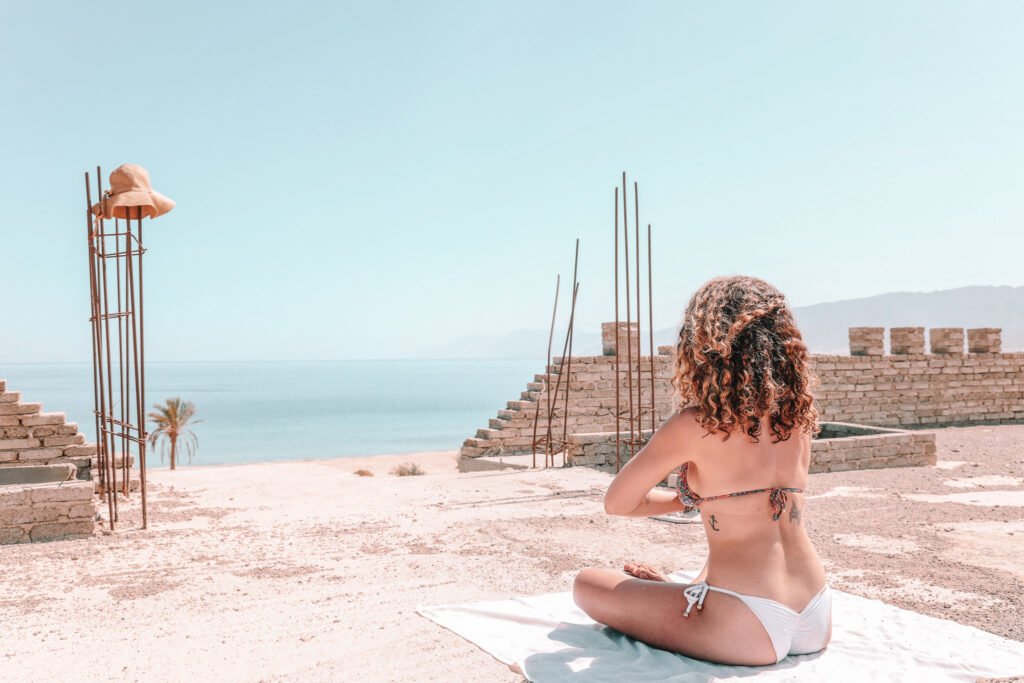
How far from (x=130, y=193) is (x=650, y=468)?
5782 millimetres

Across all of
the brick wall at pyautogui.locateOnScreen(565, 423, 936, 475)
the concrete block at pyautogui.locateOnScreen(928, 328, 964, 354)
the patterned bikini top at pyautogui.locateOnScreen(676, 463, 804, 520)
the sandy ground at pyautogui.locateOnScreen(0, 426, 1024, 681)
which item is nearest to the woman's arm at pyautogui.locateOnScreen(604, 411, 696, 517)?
the patterned bikini top at pyautogui.locateOnScreen(676, 463, 804, 520)

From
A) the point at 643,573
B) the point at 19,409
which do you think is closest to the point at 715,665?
the point at 643,573

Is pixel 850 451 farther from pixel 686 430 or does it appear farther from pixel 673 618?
pixel 686 430

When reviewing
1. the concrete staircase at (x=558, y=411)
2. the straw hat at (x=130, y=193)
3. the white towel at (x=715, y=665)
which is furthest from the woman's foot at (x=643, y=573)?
the concrete staircase at (x=558, y=411)

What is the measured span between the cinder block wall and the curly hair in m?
9.60

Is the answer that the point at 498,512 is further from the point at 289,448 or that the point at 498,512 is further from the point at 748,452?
the point at 289,448

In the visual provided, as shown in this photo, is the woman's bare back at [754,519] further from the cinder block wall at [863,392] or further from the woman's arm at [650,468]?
the cinder block wall at [863,392]

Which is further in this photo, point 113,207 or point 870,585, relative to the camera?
point 113,207

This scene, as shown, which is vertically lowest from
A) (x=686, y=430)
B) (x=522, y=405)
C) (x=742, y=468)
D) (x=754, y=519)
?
(x=522, y=405)

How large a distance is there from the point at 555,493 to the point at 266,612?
4140 mm

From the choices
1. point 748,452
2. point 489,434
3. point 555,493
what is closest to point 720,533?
point 748,452

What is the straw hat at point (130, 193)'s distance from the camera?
6.70 metres

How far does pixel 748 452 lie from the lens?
267cm

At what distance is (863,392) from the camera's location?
15.2 metres
